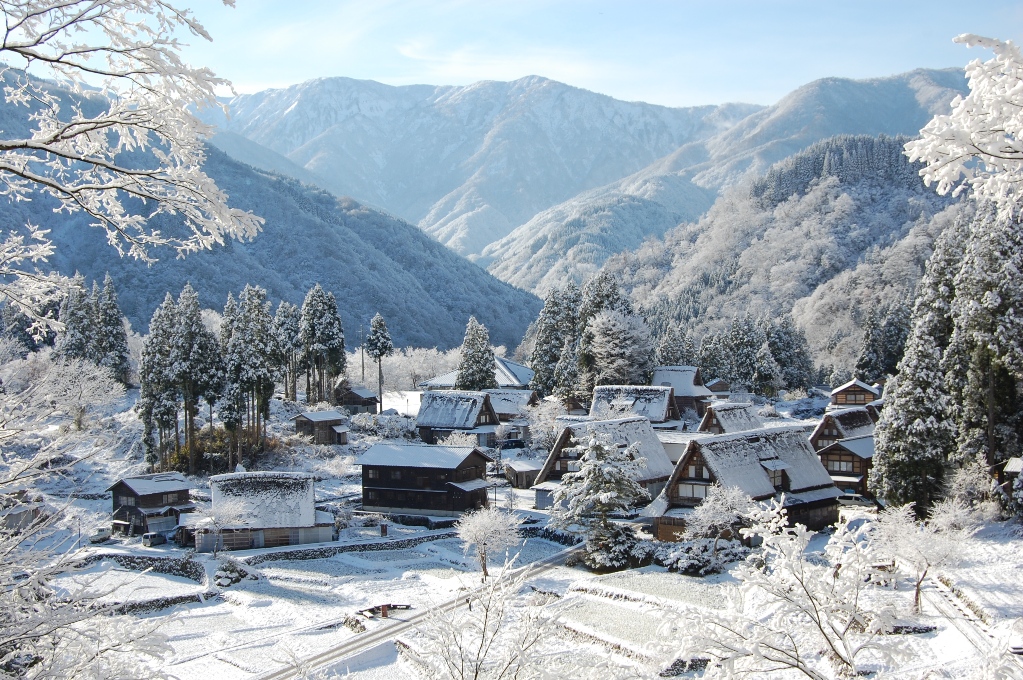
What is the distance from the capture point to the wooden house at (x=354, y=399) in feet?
234

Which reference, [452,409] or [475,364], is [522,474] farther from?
[475,364]

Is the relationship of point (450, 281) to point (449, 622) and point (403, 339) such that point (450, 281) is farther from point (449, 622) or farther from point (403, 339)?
point (449, 622)

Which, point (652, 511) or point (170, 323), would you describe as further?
point (170, 323)

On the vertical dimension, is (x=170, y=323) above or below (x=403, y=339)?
above

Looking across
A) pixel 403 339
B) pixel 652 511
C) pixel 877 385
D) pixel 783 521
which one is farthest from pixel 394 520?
pixel 403 339

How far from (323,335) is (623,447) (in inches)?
1317

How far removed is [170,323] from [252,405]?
8.10 meters

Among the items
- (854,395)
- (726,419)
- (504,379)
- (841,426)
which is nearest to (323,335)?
(504,379)

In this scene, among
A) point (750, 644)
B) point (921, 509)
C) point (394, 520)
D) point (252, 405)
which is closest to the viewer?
point (750, 644)

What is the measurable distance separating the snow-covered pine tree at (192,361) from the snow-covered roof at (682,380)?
3487cm

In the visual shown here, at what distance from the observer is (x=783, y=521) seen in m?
9.30

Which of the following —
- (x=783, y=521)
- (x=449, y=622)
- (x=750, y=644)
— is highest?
(x=783, y=521)

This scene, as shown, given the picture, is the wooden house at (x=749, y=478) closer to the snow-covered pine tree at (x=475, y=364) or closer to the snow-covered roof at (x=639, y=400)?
the snow-covered roof at (x=639, y=400)

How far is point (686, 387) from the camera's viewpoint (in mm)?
63344
